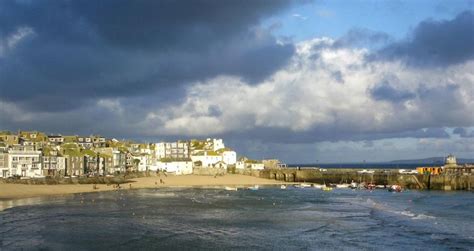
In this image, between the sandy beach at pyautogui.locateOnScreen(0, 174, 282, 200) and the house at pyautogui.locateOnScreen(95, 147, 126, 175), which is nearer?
the sandy beach at pyautogui.locateOnScreen(0, 174, 282, 200)

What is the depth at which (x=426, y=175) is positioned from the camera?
9000 cm

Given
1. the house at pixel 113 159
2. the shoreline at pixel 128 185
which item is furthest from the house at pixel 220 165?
the house at pixel 113 159

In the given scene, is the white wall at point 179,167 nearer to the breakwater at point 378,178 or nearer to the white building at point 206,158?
the white building at point 206,158

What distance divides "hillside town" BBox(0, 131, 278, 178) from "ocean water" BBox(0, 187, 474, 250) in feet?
126

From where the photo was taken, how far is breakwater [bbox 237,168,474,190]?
8531 cm

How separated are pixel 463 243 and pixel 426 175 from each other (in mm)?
57463

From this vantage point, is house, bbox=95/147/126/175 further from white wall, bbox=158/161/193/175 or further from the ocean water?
the ocean water

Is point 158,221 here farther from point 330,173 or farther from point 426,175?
point 330,173

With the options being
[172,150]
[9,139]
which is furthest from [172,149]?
[9,139]

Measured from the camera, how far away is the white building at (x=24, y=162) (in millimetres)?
99688

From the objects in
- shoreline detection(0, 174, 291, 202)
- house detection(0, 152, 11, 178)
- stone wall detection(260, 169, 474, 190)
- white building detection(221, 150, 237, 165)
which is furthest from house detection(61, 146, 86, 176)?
stone wall detection(260, 169, 474, 190)

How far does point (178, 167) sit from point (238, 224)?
93126mm

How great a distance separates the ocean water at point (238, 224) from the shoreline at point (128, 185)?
10240mm

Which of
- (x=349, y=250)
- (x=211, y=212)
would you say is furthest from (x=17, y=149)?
(x=349, y=250)
